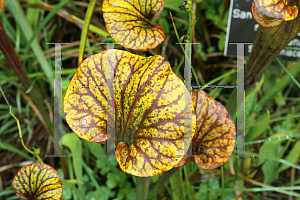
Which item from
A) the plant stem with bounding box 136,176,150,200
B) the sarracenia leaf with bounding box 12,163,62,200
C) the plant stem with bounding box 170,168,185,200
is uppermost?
the sarracenia leaf with bounding box 12,163,62,200

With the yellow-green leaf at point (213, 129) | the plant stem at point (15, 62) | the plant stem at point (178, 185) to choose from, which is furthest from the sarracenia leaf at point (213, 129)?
the plant stem at point (15, 62)

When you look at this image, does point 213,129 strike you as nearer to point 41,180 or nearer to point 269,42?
point 269,42

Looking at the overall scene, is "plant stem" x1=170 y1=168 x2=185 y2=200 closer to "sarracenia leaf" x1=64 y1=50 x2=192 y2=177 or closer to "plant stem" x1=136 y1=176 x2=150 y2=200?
"plant stem" x1=136 y1=176 x2=150 y2=200

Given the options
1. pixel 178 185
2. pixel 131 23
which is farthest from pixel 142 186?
pixel 131 23

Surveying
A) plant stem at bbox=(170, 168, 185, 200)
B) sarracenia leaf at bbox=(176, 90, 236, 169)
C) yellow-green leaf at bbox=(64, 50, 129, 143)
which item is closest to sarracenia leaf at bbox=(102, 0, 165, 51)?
yellow-green leaf at bbox=(64, 50, 129, 143)

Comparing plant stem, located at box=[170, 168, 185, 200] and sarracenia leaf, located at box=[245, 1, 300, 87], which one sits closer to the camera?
sarracenia leaf, located at box=[245, 1, 300, 87]
